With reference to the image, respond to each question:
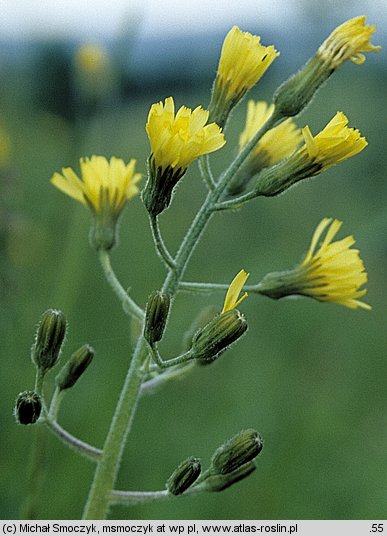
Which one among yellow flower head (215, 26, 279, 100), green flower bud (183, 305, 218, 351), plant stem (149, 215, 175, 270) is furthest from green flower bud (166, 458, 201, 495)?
yellow flower head (215, 26, 279, 100)

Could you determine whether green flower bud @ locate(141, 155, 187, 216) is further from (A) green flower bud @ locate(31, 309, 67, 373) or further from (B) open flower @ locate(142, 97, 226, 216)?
(A) green flower bud @ locate(31, 309, 67, 373)

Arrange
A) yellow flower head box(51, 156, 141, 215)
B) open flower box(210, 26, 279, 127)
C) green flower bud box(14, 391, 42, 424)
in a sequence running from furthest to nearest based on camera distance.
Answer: yellow flower head box(51, 156, 141, 215) → open flower box(210, 26, 279, 127) → green flower bud box(14, 391, 42, 424)

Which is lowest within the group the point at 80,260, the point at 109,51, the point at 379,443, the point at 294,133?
the point at 379,443

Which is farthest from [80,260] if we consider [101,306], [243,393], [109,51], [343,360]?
[343,360]

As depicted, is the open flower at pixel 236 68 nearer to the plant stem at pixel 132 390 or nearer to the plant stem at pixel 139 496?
the plant stem at pixel 132 390

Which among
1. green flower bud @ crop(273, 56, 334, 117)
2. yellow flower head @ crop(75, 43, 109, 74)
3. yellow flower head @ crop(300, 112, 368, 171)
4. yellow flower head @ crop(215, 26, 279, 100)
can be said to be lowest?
yellow flower head @ crop(300, 112, 368, 171)

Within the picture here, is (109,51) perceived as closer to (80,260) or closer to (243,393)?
(80,260)

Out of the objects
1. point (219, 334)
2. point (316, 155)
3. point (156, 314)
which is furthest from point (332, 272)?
point (156, 314)
